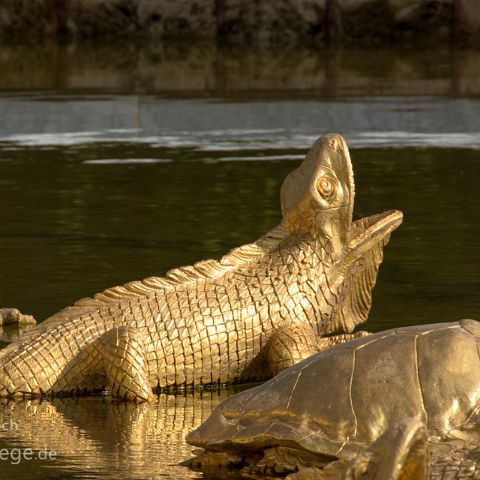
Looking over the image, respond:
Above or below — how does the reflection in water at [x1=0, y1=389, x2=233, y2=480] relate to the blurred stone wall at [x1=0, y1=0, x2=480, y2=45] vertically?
below

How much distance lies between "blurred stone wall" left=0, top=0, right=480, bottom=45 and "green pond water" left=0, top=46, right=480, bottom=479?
92 cm

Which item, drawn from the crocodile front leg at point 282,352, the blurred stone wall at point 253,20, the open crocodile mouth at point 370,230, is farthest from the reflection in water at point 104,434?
the blurred stone wall at point 253,20

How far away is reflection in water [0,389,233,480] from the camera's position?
25.8ft

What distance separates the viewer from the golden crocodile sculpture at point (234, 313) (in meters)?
9.37

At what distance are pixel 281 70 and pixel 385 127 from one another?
749 cm

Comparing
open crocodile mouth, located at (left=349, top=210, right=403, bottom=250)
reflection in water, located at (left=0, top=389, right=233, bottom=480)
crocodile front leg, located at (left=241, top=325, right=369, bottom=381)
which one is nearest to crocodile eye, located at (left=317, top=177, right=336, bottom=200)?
open crocodile mouth, located at (left=349, top=210, right=403, bottom=250)

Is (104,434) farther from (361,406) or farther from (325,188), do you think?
(325,188)

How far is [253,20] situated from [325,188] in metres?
23.2

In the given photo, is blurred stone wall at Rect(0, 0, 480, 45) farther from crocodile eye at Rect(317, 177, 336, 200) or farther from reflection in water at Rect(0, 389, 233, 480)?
reflection in water at Rect(0, 389, 233, 480)

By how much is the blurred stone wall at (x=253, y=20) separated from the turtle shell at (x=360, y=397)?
24.3 m

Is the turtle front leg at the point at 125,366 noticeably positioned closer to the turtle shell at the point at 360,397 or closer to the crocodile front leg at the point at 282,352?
the crocodile front leg at the point at 282,352

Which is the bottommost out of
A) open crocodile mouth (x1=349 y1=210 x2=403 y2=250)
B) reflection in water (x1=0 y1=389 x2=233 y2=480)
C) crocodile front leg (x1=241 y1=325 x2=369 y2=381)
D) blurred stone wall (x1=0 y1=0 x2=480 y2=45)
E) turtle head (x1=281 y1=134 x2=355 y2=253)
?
reflection in water (x1=0 y1=389 x2=233 y2=480)

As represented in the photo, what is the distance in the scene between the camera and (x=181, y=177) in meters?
17.9

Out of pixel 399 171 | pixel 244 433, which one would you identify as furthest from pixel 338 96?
pixel 244 433
